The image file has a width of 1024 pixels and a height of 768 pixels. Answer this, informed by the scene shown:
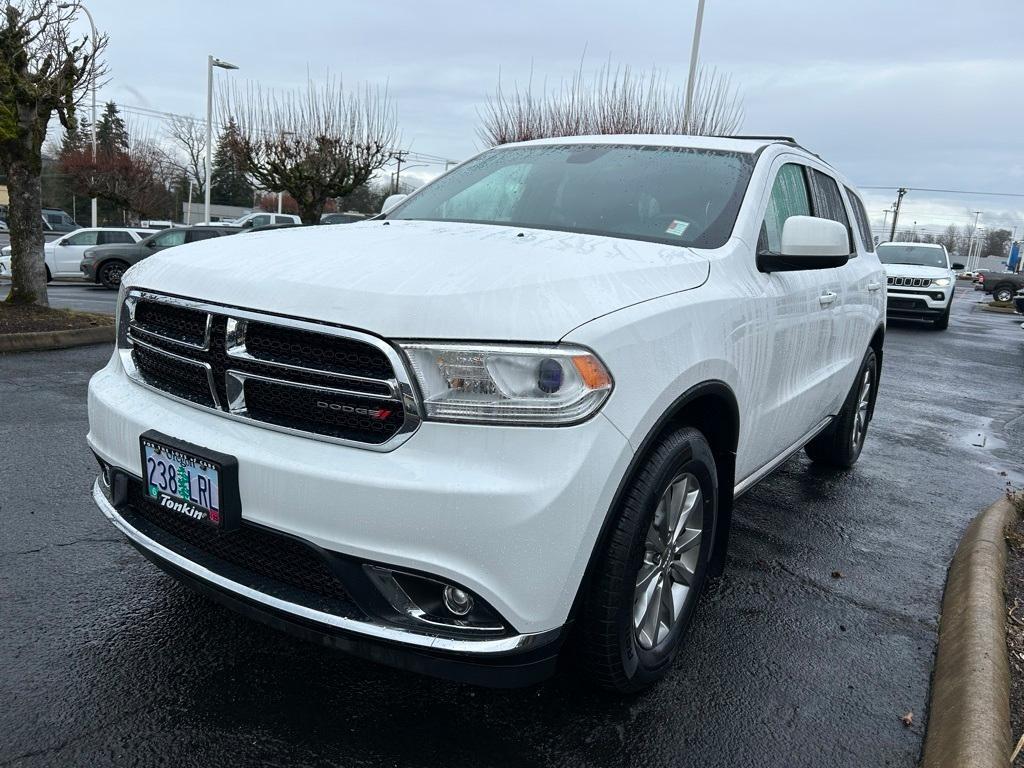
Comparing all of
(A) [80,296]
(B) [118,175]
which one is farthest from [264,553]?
(B) [118,175]

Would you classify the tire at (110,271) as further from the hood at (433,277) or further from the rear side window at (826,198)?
the hood at (433,277)

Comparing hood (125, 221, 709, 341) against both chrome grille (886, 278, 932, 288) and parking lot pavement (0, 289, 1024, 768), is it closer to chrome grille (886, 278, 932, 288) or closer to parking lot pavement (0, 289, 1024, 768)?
parking lot pavement (0, 289, 1024, 768)

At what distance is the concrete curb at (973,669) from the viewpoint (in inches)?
88.7

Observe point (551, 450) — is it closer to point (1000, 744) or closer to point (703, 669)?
point (703, 669)

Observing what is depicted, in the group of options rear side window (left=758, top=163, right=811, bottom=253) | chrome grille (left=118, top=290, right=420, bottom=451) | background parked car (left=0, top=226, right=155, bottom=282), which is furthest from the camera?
background parked car (left=0, top=226, right=155, bottom=282)

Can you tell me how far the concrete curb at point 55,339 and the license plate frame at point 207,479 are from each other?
→ 24.1 ft

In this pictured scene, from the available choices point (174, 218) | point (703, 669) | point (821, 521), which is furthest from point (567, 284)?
point (174, 218)

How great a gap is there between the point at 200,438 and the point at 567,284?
107cm

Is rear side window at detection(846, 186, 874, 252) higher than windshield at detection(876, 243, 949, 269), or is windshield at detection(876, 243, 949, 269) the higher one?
rear side window at detection(846, 186, 874, 252)

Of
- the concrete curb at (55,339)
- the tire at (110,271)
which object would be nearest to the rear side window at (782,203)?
the concrete curb at (55,339)

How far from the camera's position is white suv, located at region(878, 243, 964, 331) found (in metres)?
16.8

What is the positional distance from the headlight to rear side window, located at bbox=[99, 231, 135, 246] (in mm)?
21796

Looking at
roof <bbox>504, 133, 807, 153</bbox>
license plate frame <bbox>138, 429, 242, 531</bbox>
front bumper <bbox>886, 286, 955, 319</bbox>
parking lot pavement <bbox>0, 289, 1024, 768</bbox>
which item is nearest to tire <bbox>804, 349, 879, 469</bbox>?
parking lot pavement <bbox>0, 289, 1024, 768</bbox>

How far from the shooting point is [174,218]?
5881 centimetres
